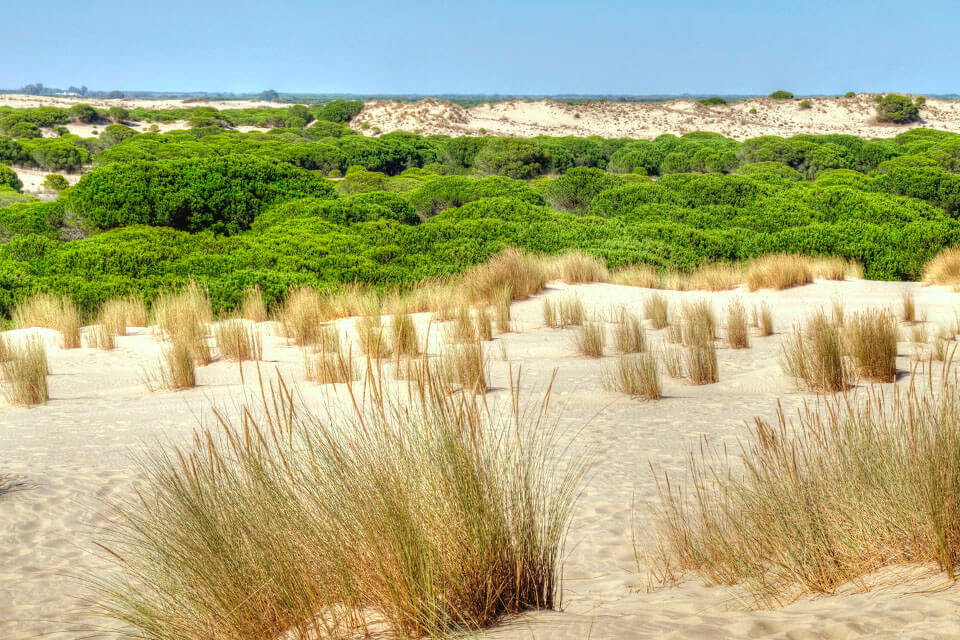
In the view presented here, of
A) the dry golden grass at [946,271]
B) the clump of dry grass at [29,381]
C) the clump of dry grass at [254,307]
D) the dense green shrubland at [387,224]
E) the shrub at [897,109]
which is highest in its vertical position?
the shrub at [897,109]

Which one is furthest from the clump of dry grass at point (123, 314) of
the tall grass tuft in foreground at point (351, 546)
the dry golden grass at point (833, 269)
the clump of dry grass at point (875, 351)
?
the dry golden grass at point (833, 269)

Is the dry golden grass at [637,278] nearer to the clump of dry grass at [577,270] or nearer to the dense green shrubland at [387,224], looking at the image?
the clump of dry grass at [577,270]

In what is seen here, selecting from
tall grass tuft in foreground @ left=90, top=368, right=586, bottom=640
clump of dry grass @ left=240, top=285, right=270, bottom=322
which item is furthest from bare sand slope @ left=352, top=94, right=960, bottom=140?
tall grass tuft in foreground @ left=90, top=368, right=586, bottom=640

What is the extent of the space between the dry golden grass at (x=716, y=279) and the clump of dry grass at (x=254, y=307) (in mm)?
7390

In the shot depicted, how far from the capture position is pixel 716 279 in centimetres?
1316

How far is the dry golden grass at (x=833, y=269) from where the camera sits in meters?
13.4

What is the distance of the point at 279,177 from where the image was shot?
19.9m

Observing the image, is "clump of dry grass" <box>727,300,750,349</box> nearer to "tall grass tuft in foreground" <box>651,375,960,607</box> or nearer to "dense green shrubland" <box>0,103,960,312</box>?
"tall grass tuft in foreground" <box>651,375,960,607</box>

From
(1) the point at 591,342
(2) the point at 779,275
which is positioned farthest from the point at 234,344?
(2) the point at 779,275

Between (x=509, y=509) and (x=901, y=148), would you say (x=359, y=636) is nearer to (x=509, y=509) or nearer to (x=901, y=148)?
(x=509, y=509)

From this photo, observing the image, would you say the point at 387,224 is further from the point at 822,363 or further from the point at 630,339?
the point at 822,363

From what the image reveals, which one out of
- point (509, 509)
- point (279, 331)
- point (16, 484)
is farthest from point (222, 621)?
point (279, 331)

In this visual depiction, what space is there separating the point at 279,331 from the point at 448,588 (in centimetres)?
793

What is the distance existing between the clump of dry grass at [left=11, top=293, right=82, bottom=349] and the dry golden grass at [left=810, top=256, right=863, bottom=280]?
1197 centimetres
